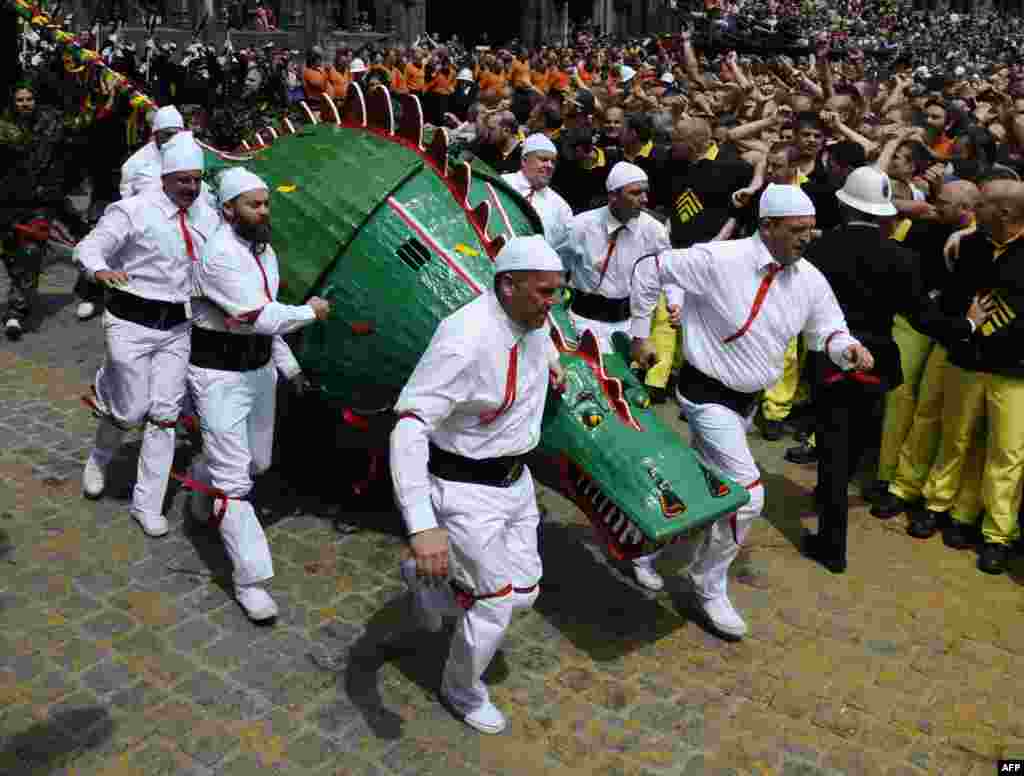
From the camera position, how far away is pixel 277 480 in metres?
6.95

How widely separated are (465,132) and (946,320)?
27.3 ft

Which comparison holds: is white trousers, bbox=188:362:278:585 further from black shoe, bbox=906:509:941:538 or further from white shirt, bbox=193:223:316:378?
black shoe, bbox=906:509:941:538

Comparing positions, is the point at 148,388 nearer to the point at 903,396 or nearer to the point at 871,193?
the point at 871,193

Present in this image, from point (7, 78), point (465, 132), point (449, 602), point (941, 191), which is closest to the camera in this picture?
point (449, 602)

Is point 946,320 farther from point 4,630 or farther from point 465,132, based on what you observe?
point 465,132

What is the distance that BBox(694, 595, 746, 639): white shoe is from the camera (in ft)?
17.5

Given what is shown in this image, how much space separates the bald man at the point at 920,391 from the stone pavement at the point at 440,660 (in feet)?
1.40

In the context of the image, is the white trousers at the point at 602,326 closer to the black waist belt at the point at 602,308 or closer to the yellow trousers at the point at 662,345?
the black waist belt at the point at 602,308

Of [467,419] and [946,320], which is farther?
[946,320]

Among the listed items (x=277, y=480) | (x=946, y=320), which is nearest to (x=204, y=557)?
(x=277, y=480)

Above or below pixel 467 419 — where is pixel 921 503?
below

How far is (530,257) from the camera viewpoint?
3963 millimetres

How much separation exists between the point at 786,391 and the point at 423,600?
488 centimetres

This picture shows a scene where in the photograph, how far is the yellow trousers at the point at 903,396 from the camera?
23.3 feet
